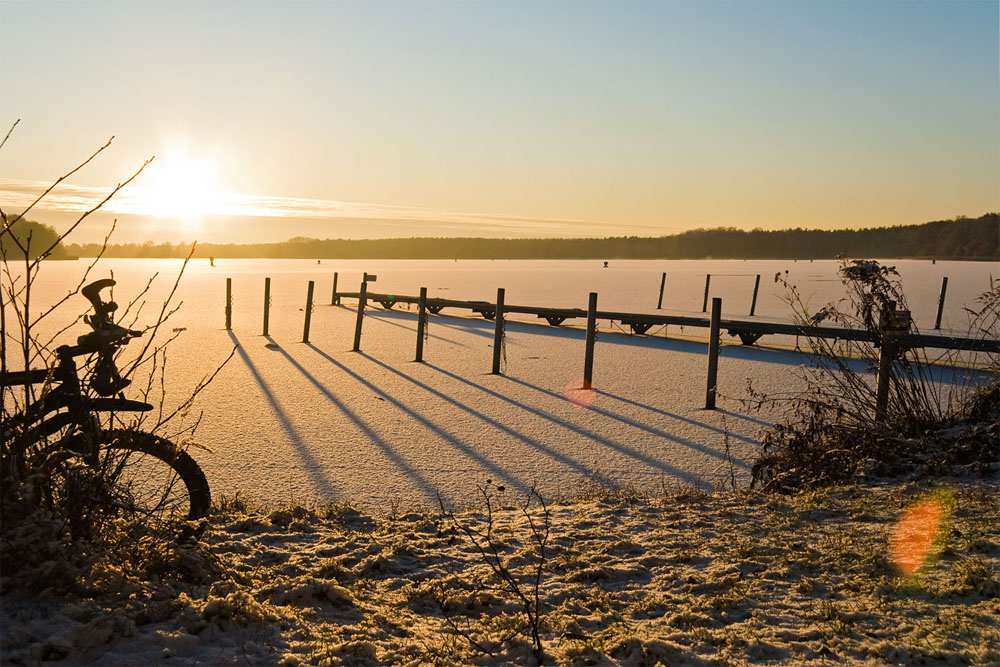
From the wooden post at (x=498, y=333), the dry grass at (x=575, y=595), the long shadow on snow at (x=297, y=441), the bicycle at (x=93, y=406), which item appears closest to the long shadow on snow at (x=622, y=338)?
the wooden post at (x=498, y=333)

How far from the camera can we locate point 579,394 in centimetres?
1111

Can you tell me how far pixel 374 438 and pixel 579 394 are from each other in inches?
156

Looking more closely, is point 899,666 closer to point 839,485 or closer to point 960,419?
point 839,485

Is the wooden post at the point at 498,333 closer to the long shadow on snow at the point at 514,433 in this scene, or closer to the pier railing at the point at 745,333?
the pier railing at the point at 745,333

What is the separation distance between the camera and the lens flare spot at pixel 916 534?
391 centimetres

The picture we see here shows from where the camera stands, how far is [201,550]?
3.70 m

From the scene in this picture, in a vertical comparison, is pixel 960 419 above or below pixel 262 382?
above

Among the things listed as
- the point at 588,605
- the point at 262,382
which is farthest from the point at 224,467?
the point at 262,382

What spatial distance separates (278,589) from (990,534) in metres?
3.89

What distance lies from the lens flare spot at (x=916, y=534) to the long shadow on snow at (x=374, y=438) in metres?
3.36

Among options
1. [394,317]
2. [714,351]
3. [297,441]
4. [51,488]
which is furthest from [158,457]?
[394,317]

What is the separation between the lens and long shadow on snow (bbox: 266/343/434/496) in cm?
642

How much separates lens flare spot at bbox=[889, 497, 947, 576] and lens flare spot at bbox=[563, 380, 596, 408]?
5.64m

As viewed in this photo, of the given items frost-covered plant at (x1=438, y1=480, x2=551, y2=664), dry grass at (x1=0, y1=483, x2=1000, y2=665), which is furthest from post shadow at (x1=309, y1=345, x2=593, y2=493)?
dry grass at (x1=0, y1=483, x2=1000, y2=665)
